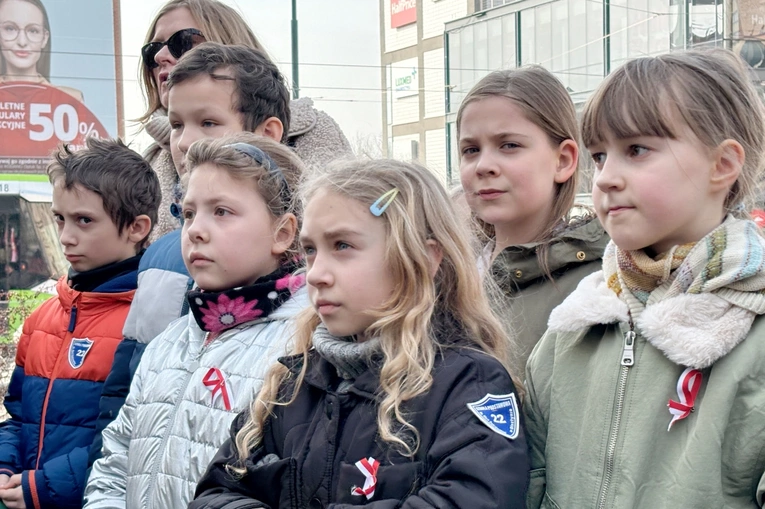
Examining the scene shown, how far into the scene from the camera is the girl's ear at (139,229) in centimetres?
352

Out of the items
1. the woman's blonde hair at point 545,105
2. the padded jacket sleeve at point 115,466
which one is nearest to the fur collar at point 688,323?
the woman's blonde hair at point 545,105

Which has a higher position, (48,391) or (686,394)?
(686,394)

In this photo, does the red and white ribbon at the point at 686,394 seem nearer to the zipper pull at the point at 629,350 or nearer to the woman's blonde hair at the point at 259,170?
the zipper pull at the point at 629,350

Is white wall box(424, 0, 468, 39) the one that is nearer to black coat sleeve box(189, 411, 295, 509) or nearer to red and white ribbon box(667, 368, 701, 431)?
black coat sleeve box(189, 411, 295, 509)

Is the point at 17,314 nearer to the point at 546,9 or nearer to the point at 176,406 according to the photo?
the point at 176,406

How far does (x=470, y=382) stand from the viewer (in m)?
1.93

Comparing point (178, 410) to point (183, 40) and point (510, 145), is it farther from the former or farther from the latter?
point (183, 40)

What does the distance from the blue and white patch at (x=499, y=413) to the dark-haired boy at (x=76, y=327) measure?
68.9 inches

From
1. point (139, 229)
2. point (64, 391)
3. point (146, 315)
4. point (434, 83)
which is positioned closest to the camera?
point (146, 315)

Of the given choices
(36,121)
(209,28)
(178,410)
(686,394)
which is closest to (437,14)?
(36,121)

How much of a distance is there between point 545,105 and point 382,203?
0.81 m

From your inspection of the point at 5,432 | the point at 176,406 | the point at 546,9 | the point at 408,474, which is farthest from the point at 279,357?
the point at 546,9

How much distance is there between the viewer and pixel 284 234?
267 cm

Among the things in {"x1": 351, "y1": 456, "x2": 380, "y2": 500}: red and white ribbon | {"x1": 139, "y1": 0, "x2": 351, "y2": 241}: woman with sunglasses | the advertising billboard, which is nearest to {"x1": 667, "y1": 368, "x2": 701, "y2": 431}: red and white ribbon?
{"x1": 351, "y1": 456, "x2": 380, "y2": 500}: red and white ribbon
